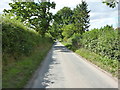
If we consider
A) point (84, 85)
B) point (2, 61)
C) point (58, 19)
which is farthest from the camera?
point (58, 19)

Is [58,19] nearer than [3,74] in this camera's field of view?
No

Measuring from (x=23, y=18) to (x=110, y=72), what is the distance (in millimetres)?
26765

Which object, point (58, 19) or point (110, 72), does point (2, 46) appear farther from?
point (58, 19)

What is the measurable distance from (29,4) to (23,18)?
3.46m

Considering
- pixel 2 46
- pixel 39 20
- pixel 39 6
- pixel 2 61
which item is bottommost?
pixel 2 61

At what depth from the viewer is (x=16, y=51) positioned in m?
11.2

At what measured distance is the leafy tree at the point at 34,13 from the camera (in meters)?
31.4

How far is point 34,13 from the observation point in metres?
32.6

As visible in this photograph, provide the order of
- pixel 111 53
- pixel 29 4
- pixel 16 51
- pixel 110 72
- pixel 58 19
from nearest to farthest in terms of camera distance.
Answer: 1. pixel 110 72
2. pixel 16 51
3. pixel 111 53
4. pixel 29 4
5. pixel 58 19

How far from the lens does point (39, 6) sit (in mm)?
32125

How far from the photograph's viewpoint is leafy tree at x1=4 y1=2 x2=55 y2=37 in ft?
103

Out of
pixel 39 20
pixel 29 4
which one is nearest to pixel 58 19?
pixel 39 20

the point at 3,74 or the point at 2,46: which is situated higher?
the point at 2,46

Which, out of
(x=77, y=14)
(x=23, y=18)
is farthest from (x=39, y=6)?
(x=77, y=14)
